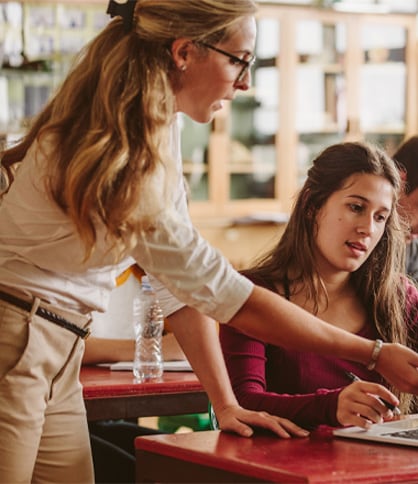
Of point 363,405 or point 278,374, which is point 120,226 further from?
point 278,374

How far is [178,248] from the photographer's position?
161 centimetres

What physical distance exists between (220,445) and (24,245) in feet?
→ 1.45

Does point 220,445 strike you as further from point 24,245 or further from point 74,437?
point 24,245

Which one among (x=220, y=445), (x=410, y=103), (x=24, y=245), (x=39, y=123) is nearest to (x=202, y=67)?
A: (x=39, y=123)

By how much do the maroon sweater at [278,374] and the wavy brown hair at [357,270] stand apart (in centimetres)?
7

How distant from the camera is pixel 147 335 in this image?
2916mm

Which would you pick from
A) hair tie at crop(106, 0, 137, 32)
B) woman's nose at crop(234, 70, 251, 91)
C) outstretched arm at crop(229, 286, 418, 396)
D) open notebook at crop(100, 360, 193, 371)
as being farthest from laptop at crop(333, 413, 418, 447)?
open notebook at crop(100, 360, 193, 371)

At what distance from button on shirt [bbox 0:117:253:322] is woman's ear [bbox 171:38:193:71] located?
0.15 m

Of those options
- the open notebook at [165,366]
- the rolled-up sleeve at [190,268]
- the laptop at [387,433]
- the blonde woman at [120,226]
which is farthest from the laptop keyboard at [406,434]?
the open notebook at [165,366]

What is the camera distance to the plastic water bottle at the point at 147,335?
2664 mm

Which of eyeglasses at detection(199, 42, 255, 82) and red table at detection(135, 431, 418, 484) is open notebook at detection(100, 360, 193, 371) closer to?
red table at detection(135, 431, 418, 484)

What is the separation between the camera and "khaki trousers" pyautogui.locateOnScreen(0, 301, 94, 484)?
5.61 ft

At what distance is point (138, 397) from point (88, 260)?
0.88m

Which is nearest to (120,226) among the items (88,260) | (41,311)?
(88,260)
